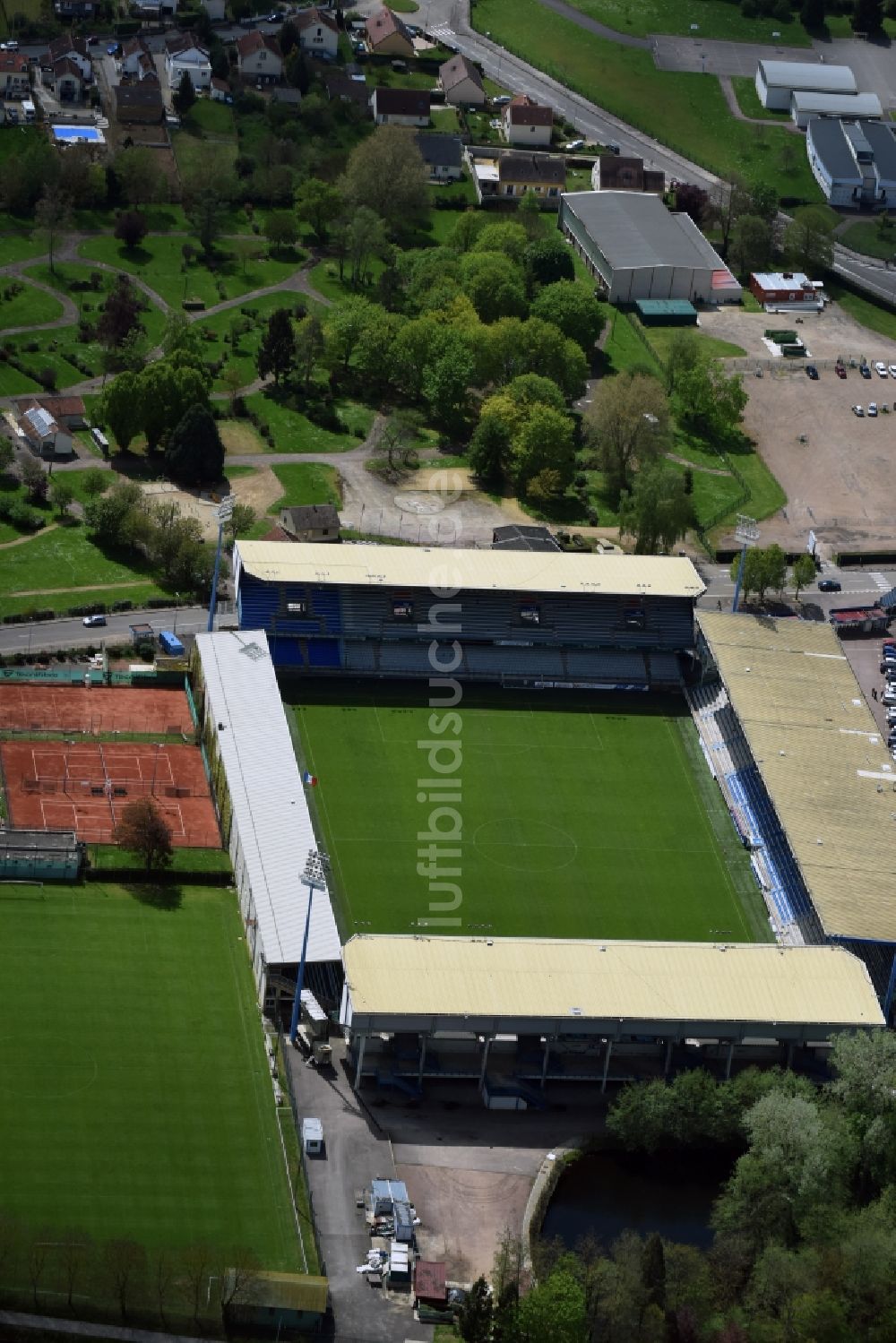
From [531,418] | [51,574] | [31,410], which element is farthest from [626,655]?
[31,410]

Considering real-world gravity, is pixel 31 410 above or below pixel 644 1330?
above

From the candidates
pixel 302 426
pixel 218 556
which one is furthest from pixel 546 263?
pixel 218 556

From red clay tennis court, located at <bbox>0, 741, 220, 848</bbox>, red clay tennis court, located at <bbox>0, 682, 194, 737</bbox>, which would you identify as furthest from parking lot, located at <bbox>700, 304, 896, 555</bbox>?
red clay tennis court, located at <bbox>0, 741, 220, 848</bbox>

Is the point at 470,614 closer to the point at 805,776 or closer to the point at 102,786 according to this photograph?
the point at 805,776

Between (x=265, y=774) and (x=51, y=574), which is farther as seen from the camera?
(x=51, y=574)

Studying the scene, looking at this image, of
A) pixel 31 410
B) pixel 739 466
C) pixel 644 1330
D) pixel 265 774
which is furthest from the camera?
pixel 739 466

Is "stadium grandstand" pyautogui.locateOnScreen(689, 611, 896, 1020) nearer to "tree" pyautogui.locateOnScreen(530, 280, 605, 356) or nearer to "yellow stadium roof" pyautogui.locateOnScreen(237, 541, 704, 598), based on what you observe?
"yellow stadium roof" pyautogui.locateOnScreen(237, 541, 704, 598)

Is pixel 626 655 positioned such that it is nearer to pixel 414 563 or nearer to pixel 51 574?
pixel 414 563
